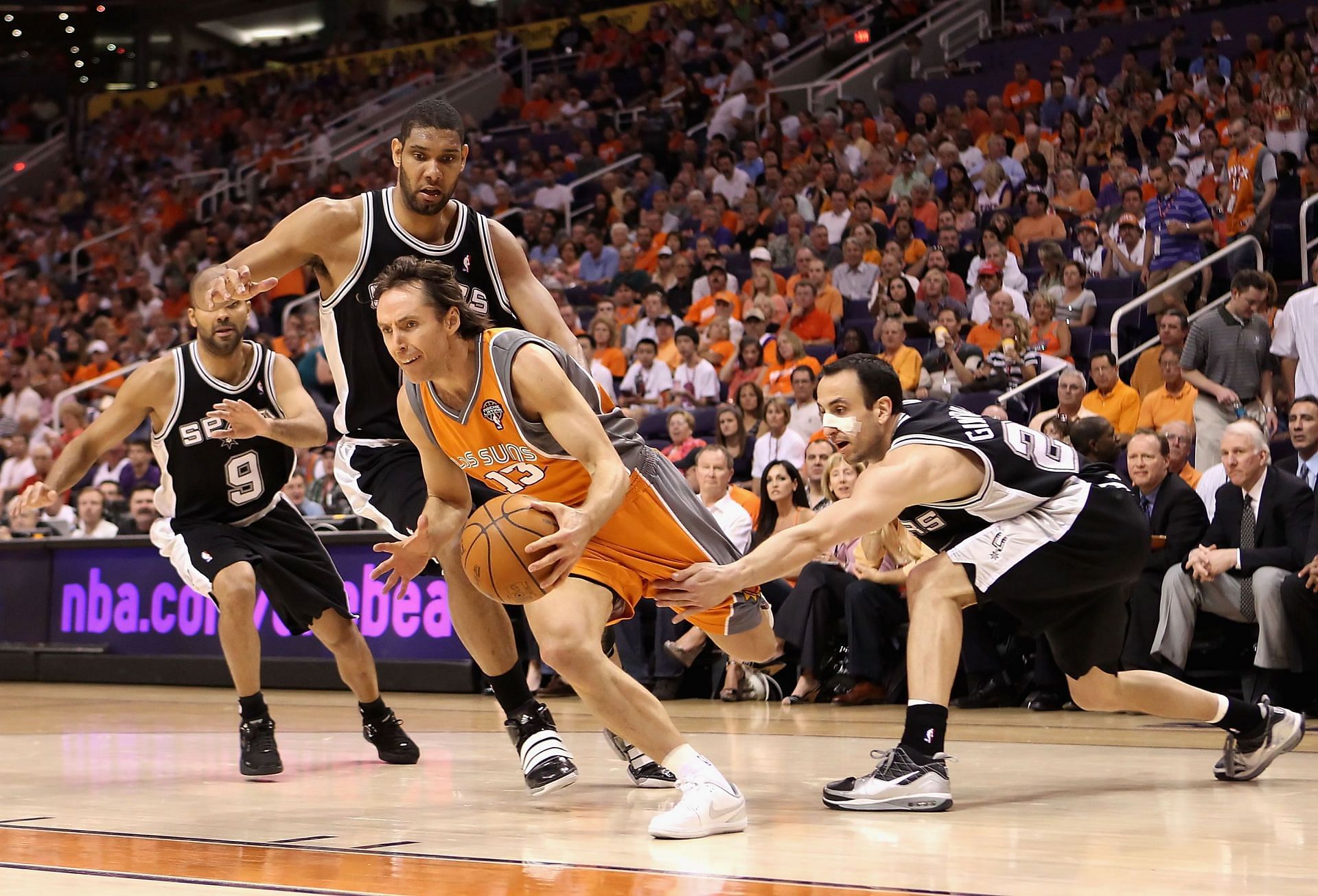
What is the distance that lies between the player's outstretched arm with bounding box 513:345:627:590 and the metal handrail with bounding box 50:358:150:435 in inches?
412

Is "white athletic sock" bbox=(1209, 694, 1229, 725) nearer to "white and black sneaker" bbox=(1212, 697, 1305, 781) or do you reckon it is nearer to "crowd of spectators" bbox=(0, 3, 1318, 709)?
"white and black sneaker" bbox=(1212, 697, 1305, 781)

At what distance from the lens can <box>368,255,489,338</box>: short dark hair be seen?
3988 mm

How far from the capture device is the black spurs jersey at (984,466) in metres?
4.25

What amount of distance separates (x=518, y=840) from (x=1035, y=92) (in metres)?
11.6

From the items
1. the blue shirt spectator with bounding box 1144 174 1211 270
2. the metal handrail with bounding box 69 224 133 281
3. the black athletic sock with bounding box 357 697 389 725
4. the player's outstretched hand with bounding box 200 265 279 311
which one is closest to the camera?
the player's outstretched hand with bounding box 200 265 279 311

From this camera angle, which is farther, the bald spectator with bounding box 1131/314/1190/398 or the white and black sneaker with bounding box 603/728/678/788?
the bald spectator with bounding box 1131/314/1190/398

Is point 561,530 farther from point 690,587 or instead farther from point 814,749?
point 814,749

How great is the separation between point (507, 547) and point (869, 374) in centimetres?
117

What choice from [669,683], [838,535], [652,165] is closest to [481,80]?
[652,165]

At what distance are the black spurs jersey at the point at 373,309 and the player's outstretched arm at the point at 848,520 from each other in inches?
58.9

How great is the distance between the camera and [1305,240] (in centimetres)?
991

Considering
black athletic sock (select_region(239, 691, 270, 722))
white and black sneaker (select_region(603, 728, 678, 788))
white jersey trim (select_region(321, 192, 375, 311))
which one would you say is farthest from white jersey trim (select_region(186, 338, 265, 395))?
white and black sneaker (select_region(603, 728, 678, 788))

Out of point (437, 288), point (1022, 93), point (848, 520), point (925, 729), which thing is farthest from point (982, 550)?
point (1022, 93)

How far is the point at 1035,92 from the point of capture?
13.9 meters
